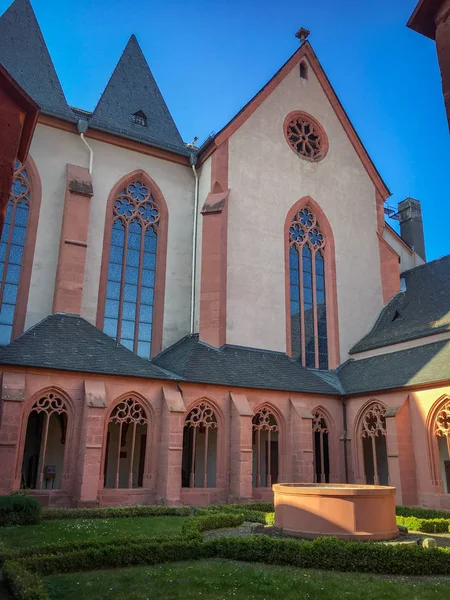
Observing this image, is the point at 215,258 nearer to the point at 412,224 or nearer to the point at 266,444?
the point at 266,444

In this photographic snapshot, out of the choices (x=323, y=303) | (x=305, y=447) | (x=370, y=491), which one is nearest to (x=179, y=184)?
(x=323, y=303)

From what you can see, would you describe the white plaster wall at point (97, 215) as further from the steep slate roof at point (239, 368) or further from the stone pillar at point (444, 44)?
the stone pillar at point (444, 44)

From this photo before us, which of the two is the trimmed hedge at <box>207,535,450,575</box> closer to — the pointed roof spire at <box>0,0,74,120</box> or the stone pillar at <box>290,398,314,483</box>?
the stone pillar at <box>290,398,314,483</box>

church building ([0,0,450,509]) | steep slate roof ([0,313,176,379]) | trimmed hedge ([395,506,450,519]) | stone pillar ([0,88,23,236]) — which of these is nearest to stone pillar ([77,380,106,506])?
church building ([0,0,450,509])

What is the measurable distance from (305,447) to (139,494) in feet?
19.9

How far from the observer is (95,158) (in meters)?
22.5

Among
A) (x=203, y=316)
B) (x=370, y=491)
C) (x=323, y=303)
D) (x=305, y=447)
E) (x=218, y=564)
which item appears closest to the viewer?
(x=218, y=564)

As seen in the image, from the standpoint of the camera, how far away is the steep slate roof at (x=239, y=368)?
751 inches

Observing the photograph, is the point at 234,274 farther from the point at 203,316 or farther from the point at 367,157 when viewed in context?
the point at 367,157

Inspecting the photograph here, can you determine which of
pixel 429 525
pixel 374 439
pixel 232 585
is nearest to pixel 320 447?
pixel 374 439

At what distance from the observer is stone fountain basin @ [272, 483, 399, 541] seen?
10984 millimetres

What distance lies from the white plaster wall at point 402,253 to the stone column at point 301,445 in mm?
11998

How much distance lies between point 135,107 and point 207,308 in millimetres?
10764

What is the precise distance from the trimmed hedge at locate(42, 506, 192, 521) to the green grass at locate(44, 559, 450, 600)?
618 cm
